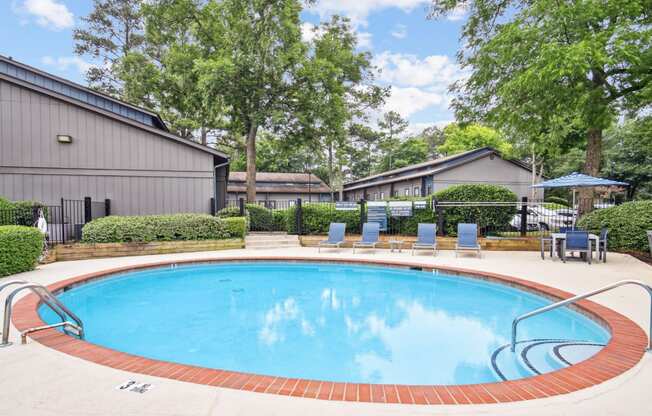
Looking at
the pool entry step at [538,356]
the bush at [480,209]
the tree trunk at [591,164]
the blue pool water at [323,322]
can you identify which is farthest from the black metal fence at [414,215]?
the pool entry step at [538,356]

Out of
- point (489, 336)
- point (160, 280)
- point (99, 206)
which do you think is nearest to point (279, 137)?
point (99, 206)

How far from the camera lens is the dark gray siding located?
41.2ft

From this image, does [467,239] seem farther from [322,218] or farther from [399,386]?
[399,386]

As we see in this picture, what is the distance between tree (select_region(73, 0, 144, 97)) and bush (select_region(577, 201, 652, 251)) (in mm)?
28746

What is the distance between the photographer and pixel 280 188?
112 ft

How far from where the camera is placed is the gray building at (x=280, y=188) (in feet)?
109

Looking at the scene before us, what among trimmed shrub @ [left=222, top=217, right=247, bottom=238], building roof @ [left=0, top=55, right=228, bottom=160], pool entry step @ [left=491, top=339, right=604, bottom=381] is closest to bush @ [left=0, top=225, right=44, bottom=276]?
trimmed shrub @ [left=222, top=217, right=247, bottom=238]

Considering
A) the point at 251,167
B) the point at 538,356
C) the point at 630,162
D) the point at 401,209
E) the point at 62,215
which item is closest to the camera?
the point at 538,356

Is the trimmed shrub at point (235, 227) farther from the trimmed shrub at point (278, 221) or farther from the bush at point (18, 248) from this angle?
the bush at point (18, 248)

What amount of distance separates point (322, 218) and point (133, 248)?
6.79 m

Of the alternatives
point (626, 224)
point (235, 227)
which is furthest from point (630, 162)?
point (235, 227)

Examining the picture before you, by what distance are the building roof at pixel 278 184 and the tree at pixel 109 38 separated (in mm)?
12160

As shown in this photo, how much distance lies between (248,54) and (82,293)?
15223mm

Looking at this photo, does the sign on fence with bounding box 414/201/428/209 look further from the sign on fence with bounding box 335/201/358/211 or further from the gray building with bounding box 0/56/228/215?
the gray building with bounding box 0/56/228/215
